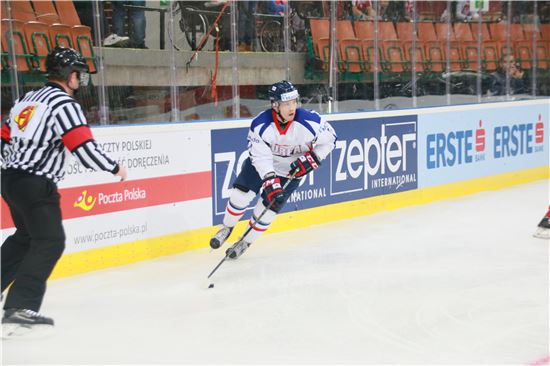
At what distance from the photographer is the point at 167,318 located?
13.5 feet

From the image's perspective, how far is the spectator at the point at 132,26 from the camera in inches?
235

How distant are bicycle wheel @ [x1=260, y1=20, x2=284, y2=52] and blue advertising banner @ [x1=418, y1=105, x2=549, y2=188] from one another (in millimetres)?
1740

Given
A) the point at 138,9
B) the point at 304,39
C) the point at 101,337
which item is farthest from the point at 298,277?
the point at 304,39

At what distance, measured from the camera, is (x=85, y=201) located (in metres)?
5.21

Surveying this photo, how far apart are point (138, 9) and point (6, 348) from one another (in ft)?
10.9

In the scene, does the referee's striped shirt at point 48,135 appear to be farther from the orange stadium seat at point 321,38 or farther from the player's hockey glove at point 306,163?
the orange stadium seat at point 321,38

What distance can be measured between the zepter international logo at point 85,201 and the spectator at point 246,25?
2.22 m

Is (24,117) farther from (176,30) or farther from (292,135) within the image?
(176,30)

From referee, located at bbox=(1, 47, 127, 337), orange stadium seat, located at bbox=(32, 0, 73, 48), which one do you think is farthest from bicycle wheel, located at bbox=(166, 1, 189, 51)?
referee, located at bbox=(1, 47, 127, 337)

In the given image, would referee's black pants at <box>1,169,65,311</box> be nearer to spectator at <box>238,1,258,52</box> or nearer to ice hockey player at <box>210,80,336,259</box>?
ice hockey player at <box>210,80,336,259</box>

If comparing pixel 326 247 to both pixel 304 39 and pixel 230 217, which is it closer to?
pixel 230 217

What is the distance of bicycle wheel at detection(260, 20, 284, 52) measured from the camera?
23.5ft

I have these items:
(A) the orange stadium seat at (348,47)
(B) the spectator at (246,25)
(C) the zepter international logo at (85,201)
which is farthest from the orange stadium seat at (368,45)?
(C) the zepter international logo at (85,201)

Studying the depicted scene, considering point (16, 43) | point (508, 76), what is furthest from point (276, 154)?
point (508, 76)
